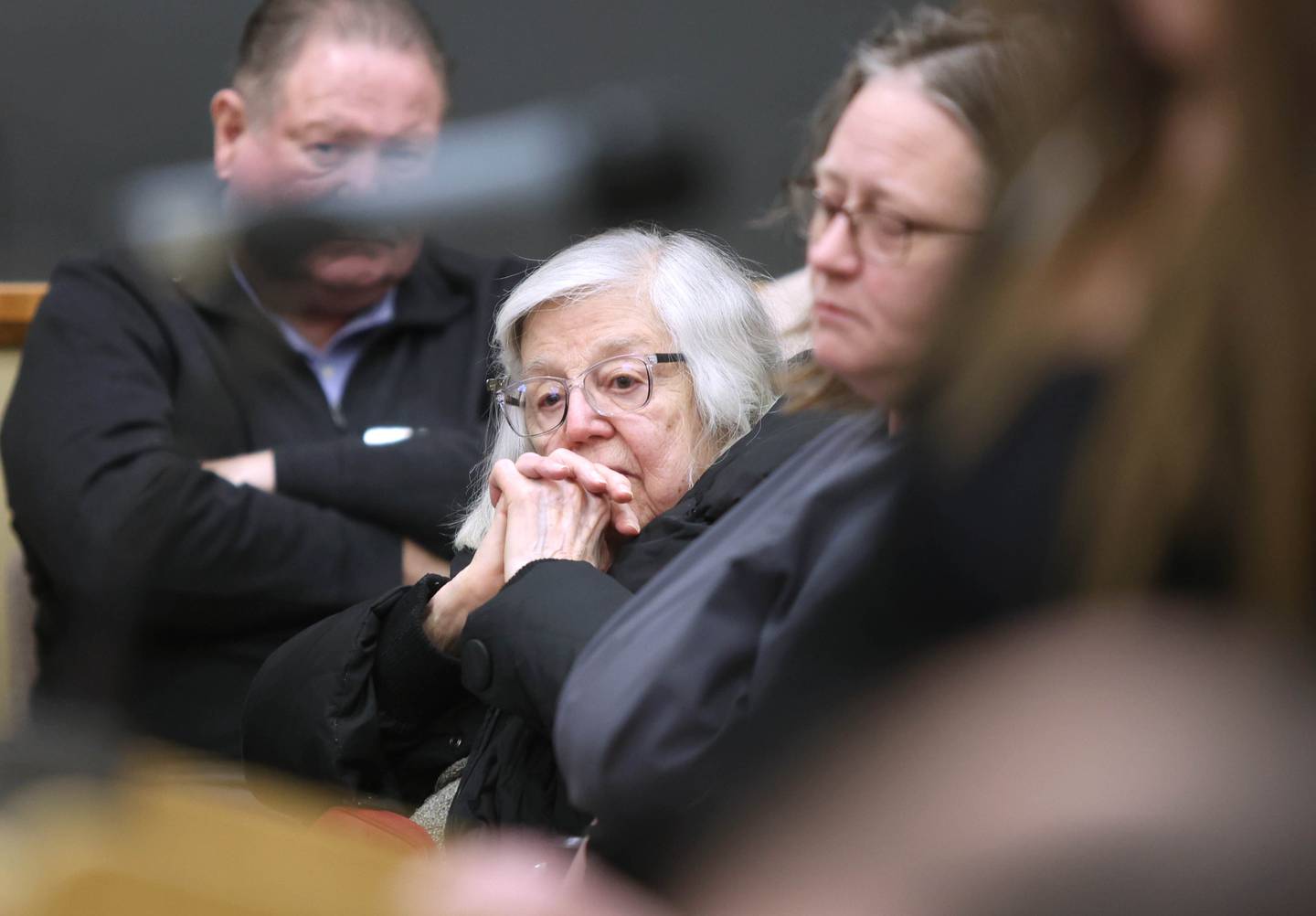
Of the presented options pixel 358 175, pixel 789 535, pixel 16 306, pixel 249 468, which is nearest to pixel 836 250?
pixel 789 535

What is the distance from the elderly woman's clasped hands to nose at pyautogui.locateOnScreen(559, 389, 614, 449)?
59 millimetres

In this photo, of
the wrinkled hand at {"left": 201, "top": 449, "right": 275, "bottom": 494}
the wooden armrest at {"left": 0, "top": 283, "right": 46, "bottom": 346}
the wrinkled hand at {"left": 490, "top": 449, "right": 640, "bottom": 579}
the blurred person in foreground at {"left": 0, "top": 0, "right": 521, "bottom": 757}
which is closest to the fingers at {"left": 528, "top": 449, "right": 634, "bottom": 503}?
the wrinkled hand at {"left": 490, "top": 449, "right": 640, "bottom": 579}

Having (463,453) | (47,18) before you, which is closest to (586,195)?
(463,453)

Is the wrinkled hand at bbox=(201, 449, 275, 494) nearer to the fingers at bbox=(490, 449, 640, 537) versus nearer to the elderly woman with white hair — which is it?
the elderly woman with white hair

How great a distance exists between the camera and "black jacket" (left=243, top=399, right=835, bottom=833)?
1.28 m

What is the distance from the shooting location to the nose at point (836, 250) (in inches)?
45.4

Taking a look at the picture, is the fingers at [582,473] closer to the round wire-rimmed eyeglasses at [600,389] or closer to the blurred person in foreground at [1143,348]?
the round wire-rimmed eyeglasses at [600,389]

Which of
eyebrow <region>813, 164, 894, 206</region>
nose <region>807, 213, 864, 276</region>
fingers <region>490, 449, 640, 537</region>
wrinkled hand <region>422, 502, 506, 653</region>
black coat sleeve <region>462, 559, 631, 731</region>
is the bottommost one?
wrinkled hand <region>422, 502, 506, 653</region>

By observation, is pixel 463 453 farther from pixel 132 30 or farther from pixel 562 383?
pixel 132 30

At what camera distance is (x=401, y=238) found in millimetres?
1376

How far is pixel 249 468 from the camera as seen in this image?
192cm

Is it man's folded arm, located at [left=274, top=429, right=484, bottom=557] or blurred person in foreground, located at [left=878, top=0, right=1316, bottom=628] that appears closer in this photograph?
blurred person in foreground, located at [left=878, top=0, right=1316, bottom=628]

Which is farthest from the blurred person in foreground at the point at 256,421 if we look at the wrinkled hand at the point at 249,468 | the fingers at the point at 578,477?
the fingers at the point at 578,477

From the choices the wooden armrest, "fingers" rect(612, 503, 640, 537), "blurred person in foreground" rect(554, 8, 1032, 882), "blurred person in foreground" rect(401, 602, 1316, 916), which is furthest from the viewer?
the wooden armrest
